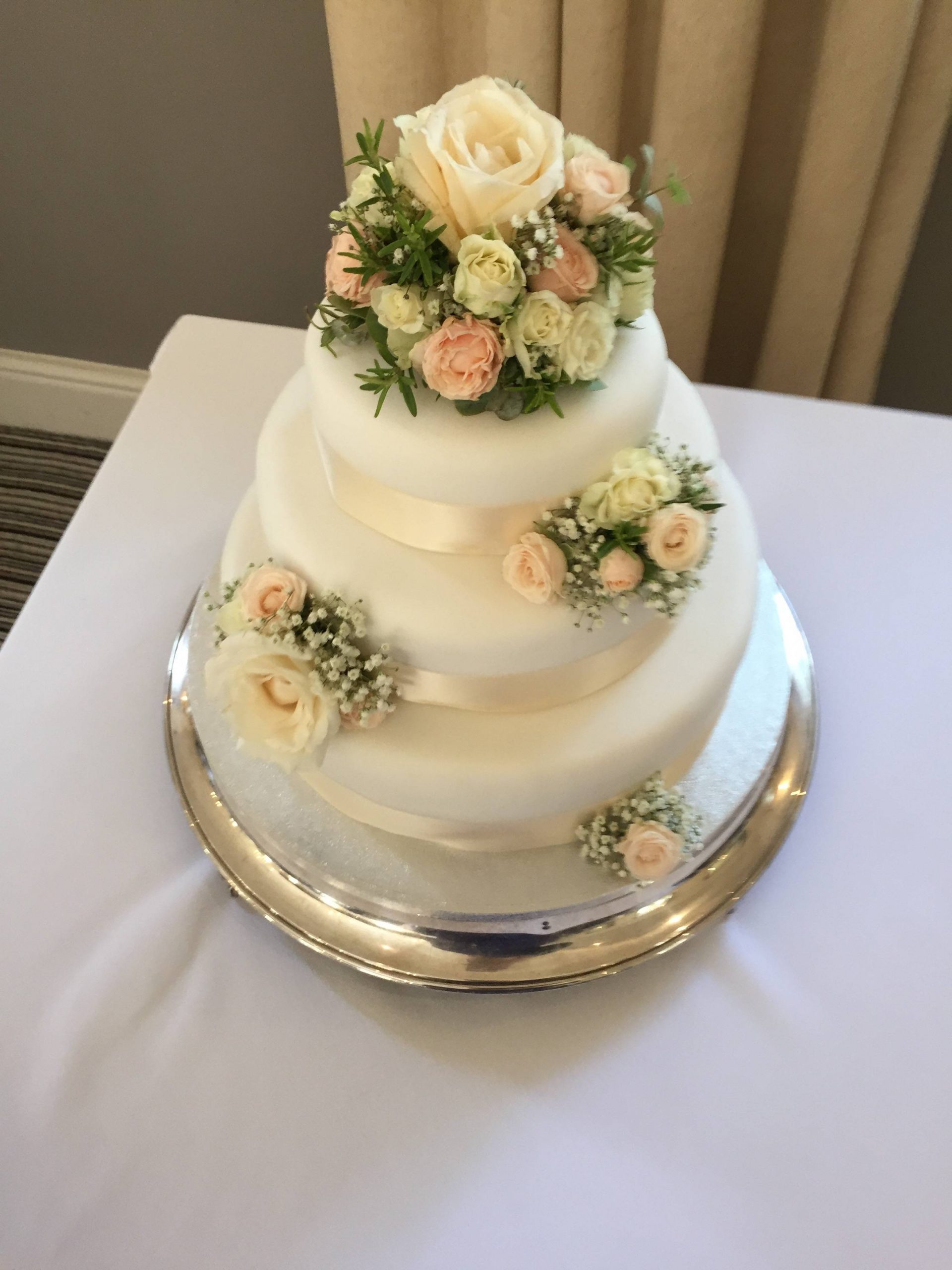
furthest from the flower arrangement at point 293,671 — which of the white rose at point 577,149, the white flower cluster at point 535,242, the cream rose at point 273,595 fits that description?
the white rose at point 577,149

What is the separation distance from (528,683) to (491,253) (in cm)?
39

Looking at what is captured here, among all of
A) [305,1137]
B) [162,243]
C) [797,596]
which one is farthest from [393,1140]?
[162,243]

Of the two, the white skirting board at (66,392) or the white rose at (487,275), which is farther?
the white skirting board at (66,392)

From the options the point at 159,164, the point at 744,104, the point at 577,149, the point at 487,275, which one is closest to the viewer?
the point at 487,275

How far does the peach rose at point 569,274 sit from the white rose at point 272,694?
0.39 metres

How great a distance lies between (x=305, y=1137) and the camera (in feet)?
3.16

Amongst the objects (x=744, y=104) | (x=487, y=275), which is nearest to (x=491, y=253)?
(x=487, y=275)

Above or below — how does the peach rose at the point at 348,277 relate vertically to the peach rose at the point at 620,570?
above

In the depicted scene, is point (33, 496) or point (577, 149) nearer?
point (577, 149)

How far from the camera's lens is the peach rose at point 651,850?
0.96 meters

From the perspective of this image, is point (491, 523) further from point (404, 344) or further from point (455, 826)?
point (455, 826)

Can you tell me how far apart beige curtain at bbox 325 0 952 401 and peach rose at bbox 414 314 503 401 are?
36.2 inches

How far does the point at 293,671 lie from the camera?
2.75 ft

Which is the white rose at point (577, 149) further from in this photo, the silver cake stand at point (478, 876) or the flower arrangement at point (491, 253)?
the silver cake stand at point (478, 876)
